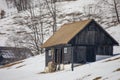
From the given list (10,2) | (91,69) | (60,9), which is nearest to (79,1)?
(60,9)

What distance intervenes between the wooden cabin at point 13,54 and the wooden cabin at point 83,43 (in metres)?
35.8

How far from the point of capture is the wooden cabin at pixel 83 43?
171 feet

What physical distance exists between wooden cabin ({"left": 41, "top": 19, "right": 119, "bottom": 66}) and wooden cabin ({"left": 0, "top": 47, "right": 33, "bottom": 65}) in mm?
35841

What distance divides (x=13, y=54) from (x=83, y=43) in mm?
43375

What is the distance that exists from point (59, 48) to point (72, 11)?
8051cm

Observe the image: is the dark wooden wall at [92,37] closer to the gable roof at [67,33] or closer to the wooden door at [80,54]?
the gable roof at [67,33]

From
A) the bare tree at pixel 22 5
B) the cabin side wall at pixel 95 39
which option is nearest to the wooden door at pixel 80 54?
the cabin side wall at pixel 95 39

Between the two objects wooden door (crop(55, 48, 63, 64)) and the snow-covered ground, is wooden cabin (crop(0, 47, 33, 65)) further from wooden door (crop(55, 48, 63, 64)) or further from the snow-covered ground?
wooden door (crop(55, 48, 63, 64))

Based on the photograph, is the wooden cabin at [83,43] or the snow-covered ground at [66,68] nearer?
the snow-covered ground at [66,68]

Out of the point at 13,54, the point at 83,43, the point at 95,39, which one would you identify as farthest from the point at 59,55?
the point at 13,54

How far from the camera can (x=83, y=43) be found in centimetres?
5291

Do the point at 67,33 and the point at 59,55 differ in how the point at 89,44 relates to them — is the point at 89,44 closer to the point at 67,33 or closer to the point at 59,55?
the point at 67,33

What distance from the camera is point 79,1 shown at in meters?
146

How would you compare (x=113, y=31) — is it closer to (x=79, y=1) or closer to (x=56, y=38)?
(x=56, y=38)
